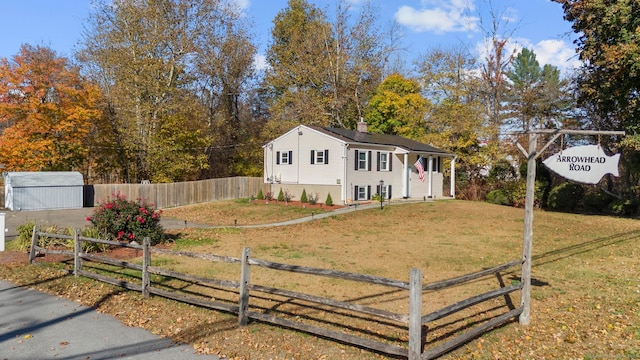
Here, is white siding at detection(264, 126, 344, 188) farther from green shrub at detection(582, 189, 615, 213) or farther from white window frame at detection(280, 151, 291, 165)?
green shrub at detection(582, 189, 615, 213)

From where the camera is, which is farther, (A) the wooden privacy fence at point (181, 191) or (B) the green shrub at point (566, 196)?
(A) the wooden privacy fence at point (181, 191)

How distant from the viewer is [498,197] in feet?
101

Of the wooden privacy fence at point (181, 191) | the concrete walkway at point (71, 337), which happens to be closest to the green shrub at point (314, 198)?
the wooden privacy fence at point (181, 191)

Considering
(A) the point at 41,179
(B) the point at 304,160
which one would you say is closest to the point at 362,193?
(B) the point at 304,160

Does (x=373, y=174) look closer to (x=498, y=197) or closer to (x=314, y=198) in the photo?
(x=314, y=198)

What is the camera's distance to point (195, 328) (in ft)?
22.6

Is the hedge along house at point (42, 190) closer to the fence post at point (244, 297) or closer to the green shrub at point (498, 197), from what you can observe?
the fence post at point (244, 297)

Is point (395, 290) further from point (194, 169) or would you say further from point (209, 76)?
point (209, 76)

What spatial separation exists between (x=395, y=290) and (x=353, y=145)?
19447 millimetres

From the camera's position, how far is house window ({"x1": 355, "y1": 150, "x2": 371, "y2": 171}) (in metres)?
28.8

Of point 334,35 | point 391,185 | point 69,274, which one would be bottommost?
point 69,274

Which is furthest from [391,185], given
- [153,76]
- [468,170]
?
[153,76]

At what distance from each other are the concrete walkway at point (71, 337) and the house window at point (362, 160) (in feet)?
71.9

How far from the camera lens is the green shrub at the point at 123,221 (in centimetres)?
1391
